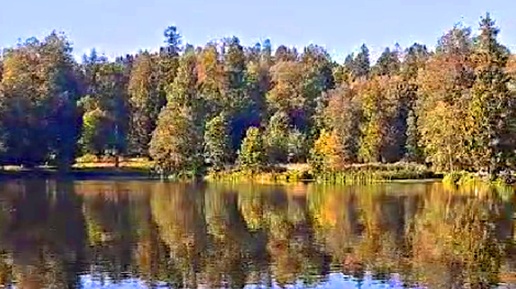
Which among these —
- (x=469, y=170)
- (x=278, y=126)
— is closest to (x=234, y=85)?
(x=278, y=126)

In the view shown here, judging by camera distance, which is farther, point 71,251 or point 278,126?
point 278,126

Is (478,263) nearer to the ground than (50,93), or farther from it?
nearer to the ground

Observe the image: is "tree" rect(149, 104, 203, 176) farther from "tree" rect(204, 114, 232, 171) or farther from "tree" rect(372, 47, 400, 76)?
"tree" rect(372, 47, 400, 76)

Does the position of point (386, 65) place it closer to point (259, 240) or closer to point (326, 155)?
point (326, 155)

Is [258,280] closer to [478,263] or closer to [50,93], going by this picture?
[478,263]

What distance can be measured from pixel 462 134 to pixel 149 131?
41.0 metres

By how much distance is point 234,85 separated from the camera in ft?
351

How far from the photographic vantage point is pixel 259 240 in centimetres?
3453

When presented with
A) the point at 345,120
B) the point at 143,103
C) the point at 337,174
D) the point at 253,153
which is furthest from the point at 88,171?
the point at 337,174

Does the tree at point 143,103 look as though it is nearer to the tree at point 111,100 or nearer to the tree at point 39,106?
the tree at point 111,100

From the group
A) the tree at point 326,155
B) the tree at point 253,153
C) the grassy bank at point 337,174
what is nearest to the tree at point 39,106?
the grassy bank at point 337,174

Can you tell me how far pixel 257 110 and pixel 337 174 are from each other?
28.3m

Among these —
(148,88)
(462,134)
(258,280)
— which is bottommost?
(258,280)

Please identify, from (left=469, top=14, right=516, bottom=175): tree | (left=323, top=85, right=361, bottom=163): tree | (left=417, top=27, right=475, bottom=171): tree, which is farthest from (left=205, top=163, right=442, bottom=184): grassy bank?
(left=469, top=14, right=516, bottom=175): tree
